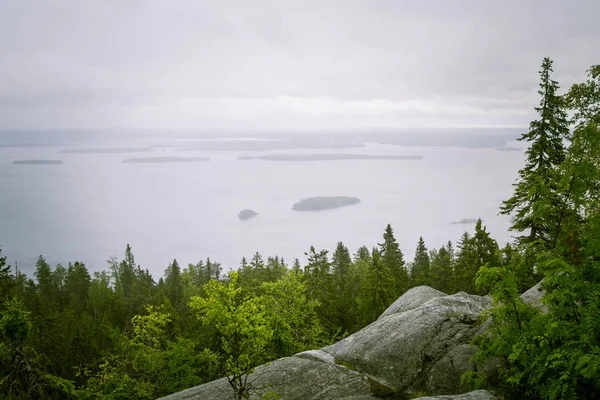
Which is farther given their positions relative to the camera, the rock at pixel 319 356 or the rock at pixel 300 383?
the rock at pixel 319 356

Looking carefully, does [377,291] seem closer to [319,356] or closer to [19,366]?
[319,356]

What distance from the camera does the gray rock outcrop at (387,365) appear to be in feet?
57.5

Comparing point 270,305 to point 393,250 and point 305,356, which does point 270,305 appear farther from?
point 393,250

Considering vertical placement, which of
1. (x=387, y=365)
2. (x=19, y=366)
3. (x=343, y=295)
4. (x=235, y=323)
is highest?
(x=235, y=323)

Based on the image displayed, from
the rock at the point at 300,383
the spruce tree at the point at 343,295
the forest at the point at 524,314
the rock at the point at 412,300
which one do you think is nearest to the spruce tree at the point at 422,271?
the spruce tree at the point at 343,295

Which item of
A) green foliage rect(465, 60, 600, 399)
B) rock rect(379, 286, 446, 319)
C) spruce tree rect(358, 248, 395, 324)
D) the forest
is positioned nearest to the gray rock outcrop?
the forest

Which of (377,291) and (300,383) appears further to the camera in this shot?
(377,291)

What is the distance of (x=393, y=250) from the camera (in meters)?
65.3

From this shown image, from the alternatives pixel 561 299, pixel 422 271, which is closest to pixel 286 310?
pixel 561 299

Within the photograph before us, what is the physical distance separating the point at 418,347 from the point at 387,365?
1806mm

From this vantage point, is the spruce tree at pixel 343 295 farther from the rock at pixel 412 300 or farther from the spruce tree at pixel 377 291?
the rock at pixel 412 300

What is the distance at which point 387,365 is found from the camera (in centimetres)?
1891

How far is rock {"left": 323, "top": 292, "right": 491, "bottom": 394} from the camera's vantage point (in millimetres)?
17734

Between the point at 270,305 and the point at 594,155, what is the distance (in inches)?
823
